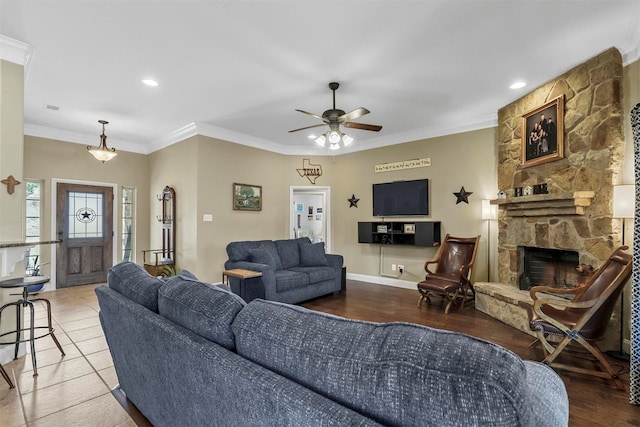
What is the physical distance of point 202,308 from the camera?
1.23 metres

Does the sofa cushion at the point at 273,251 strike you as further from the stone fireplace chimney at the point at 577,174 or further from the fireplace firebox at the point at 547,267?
the fireplace firebox at the point at 547,267

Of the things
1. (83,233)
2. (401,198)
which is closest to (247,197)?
(401,198)

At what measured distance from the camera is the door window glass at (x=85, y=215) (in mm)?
5523

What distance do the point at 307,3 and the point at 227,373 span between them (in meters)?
2.43

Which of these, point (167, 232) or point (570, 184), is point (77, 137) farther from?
point (570, 184)

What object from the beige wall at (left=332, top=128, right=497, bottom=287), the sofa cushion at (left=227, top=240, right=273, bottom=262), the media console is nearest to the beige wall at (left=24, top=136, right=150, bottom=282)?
the sofa cushion at (left=227, top=240, right=273, bottom=262)

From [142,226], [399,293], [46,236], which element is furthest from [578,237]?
[46,236]

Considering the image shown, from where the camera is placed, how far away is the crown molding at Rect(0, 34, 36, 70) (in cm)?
268

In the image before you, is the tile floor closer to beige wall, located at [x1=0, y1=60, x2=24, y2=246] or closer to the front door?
beige wall, located at [x1=0, y1=60, x2=24, y2=246]

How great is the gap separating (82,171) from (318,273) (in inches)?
186

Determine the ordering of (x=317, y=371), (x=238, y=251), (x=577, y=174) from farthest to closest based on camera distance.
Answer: (x=238, y=251) → (x=577, y=174) → (x=317, y=371)

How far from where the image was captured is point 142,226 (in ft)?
20.5

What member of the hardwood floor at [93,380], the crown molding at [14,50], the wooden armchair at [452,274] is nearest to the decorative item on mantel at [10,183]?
the crown molding at [14,50]

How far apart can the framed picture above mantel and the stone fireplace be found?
0.19ft
